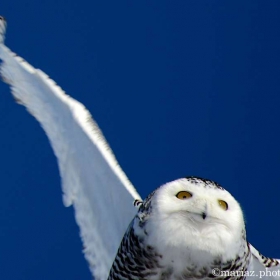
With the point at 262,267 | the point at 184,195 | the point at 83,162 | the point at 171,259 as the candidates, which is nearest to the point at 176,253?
the point at 171,259

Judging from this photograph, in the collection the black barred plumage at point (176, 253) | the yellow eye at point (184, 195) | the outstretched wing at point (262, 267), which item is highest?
the yellow eye at point (184, 195)

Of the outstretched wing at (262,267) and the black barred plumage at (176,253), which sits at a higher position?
the black barred plumage at (176,253)

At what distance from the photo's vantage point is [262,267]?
2258 millimetres

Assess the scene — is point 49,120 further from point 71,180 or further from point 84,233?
point 84,233

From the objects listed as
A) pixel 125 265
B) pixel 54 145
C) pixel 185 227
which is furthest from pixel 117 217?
pixel 185 227

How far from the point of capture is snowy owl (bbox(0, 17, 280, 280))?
1.87 metres

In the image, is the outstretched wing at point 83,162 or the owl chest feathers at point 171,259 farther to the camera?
the outstretched wing at point 83,162

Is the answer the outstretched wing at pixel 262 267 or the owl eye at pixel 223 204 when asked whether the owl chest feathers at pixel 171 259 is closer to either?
the owl eye at pixel 223 204

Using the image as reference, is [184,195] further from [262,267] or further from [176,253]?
[262,267]

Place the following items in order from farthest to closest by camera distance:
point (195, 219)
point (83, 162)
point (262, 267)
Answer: point (83, 162) < point (262, 267) < point (195, 219)

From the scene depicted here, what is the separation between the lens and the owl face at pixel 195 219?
1853 mm

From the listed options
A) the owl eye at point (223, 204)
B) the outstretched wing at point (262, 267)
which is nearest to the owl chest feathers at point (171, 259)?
the owl eye at point (223, 204)

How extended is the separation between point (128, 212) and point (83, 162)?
185 millimetres

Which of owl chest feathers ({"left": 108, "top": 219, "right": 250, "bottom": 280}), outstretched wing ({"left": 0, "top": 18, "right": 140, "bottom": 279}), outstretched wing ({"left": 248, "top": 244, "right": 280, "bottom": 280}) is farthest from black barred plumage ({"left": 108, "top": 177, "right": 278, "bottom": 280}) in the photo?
outstretched wing ({"left": 0, "top": 18, "right": 140, "bottom": 279})
